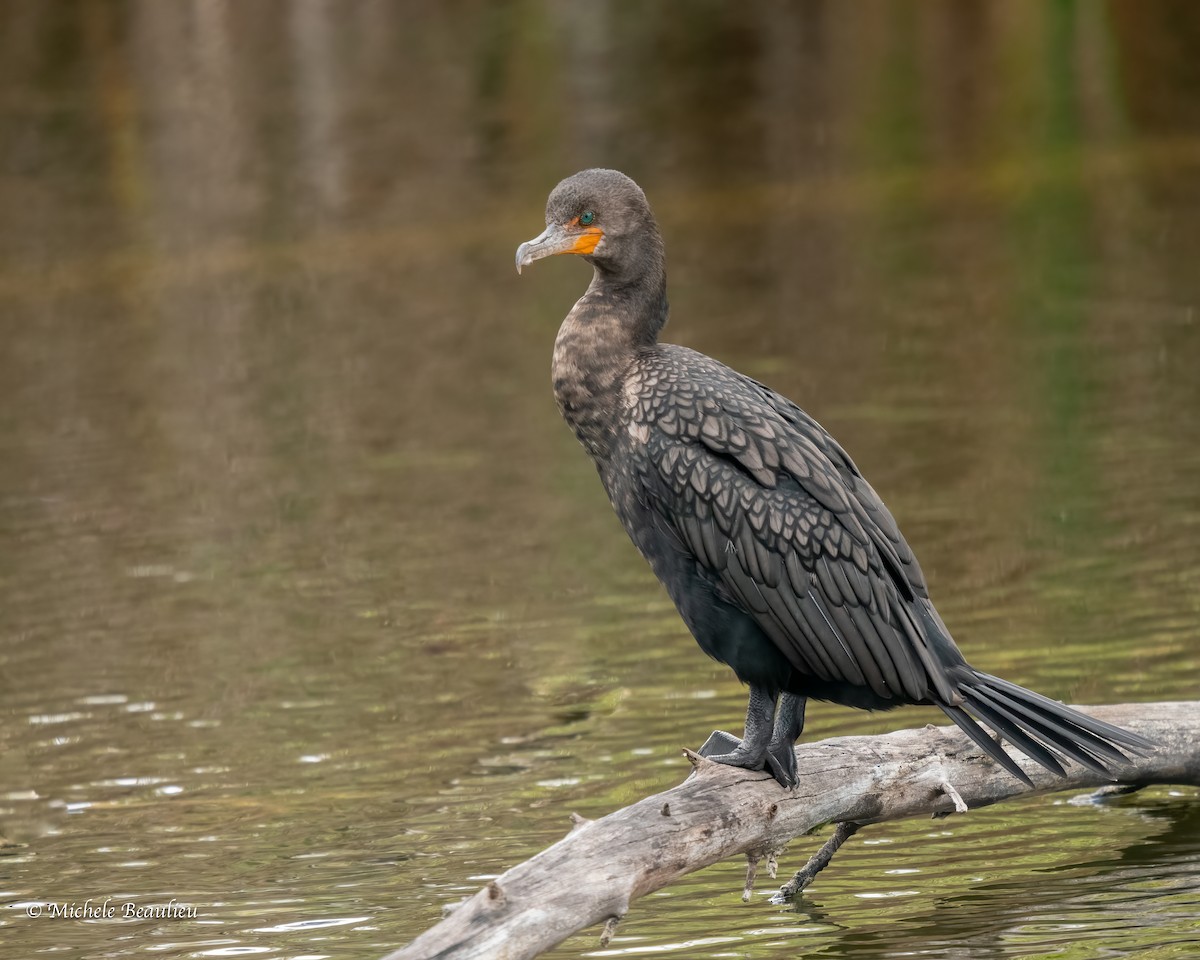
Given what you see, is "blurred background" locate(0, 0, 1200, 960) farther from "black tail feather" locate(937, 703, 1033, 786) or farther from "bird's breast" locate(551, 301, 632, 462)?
"bird's breast" locate(551, 301, 632, 462)

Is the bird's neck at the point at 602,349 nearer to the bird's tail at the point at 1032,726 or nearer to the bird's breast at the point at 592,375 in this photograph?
the bird's breast at the point at 592,375

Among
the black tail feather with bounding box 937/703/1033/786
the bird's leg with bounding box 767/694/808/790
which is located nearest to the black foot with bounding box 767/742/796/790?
the bird's leg with bounding box 767/694/808/790

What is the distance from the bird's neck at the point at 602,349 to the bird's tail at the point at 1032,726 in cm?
123

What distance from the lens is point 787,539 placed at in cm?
539

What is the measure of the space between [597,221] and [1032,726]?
188cm

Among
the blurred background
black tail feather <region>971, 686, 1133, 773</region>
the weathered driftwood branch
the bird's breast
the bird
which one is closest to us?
the weathered driftwood branch

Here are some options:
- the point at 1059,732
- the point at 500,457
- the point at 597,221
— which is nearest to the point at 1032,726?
the point at 1059,732

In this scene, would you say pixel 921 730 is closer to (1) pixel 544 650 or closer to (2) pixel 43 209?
(1) pixel 544 650

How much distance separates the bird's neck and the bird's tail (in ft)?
4.03

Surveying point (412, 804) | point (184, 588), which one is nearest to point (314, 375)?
point (184, 588)

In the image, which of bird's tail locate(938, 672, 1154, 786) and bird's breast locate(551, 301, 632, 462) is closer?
bird's tail locate(938, 672, 1154, 786)

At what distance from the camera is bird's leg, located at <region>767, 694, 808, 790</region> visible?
5396mm

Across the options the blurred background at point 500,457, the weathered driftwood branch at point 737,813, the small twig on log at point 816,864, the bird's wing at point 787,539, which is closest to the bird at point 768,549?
the bird's wing at point 787,539

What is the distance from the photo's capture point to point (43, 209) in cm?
2052
